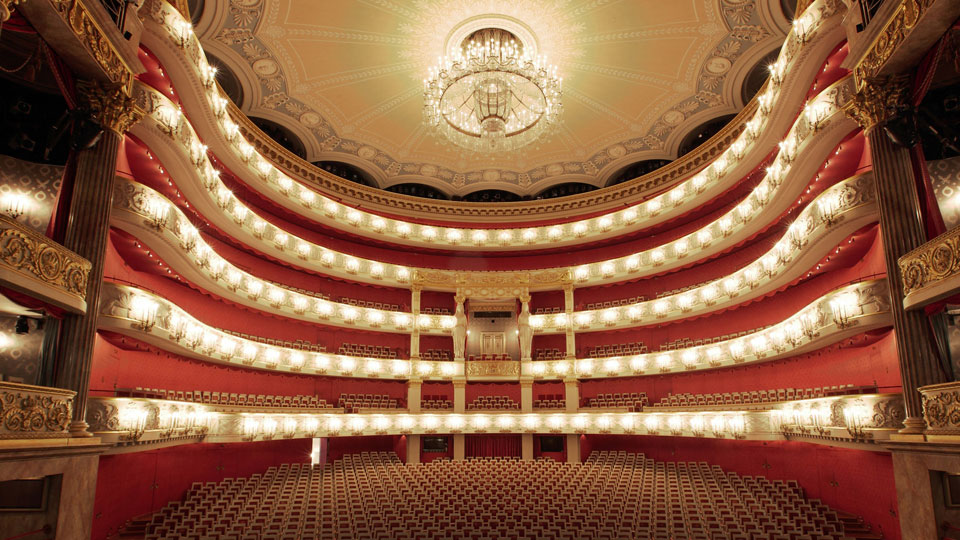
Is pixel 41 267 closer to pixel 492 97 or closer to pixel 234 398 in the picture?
pixel 234 398

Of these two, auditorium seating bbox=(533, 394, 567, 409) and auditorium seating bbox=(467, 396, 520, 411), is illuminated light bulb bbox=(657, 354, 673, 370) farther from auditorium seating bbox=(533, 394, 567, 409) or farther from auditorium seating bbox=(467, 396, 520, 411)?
auditorium seating bbox=(467, 396, 520, 411)

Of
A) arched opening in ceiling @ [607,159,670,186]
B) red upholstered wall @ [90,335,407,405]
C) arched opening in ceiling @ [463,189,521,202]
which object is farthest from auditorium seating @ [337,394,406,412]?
arched opening in ceiling @ [607,159,670,186]

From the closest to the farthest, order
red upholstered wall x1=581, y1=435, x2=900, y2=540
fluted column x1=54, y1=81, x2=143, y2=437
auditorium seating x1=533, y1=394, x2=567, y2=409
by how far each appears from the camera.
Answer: fluted column x1=54, y1=81, x2=143, y2=437 < red upholstered wall x1=581, y1=435, x2=900, y2=540 < auditorium seating x1=533, y1=394, x2=567, y2=409

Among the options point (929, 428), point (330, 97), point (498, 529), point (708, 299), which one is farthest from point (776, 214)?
point (330, 97)

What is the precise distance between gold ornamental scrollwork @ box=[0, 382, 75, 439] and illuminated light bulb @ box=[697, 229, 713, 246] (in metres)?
19.3

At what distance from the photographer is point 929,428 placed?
7.23m

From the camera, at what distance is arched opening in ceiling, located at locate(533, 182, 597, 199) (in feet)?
90.7

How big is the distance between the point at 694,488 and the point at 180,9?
17394mm

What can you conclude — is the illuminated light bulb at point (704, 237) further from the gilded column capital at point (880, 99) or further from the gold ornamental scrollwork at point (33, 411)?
the gold ornamental scrollwork at point (33, 411)

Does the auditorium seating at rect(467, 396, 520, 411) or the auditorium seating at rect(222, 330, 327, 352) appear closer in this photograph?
the auditorium seating at rect(222, 330, 327, 352)

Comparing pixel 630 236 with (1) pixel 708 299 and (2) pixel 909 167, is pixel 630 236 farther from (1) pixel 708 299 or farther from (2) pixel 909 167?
(2) pixel 909 167

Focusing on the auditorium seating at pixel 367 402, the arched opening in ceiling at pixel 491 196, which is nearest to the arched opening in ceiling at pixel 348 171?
the arched opening in ceiling at pixel 491 196

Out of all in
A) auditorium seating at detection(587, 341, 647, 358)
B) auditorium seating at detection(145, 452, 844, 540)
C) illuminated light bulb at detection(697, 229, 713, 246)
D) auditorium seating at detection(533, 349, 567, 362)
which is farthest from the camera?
auditorium seating at detection(533, 349, 567, 362)

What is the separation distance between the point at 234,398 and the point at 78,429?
34.7 ft
